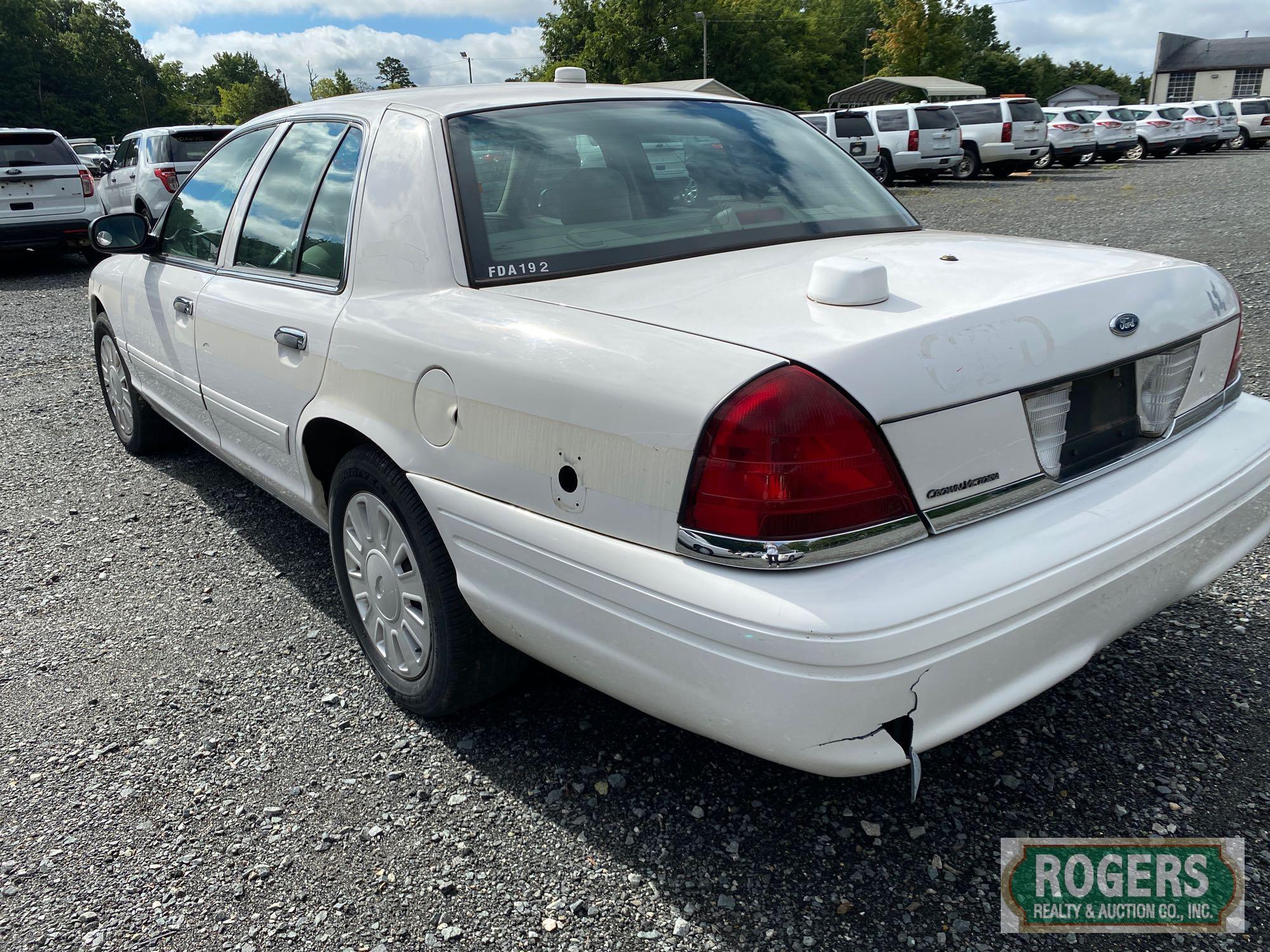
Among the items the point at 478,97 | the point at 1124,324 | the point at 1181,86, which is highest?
the point at 1181,86

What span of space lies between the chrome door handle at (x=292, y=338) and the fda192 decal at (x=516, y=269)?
71 centimetres

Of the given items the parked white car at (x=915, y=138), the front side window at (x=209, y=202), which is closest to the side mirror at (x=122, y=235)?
the front side window at (x=209, y=202)

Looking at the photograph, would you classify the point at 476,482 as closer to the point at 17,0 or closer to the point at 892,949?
the point at 892,949

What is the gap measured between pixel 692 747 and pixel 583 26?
6446 centimetres

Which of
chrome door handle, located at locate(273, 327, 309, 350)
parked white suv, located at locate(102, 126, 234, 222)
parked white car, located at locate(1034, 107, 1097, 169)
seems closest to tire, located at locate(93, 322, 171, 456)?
chrome door handle, located at locate(273, 327, 309, 350)

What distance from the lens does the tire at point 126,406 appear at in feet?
16.0

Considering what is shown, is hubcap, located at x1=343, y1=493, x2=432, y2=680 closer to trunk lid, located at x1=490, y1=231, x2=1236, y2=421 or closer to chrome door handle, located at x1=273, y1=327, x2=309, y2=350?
chrome door handle, located at x1=273, y1=327, x2=309, y2=350

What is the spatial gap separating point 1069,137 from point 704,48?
123 feet

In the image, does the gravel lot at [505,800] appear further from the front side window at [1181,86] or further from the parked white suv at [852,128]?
the front side window at [1181,86]

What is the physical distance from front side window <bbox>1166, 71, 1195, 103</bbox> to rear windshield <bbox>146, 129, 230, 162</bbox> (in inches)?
3467

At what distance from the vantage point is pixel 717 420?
170 cm

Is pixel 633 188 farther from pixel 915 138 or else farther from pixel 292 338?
pixel 915 138

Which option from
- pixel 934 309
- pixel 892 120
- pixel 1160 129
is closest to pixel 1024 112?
pixel 892 120

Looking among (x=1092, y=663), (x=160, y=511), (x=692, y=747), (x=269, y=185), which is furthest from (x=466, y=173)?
(x=160, y=511)
